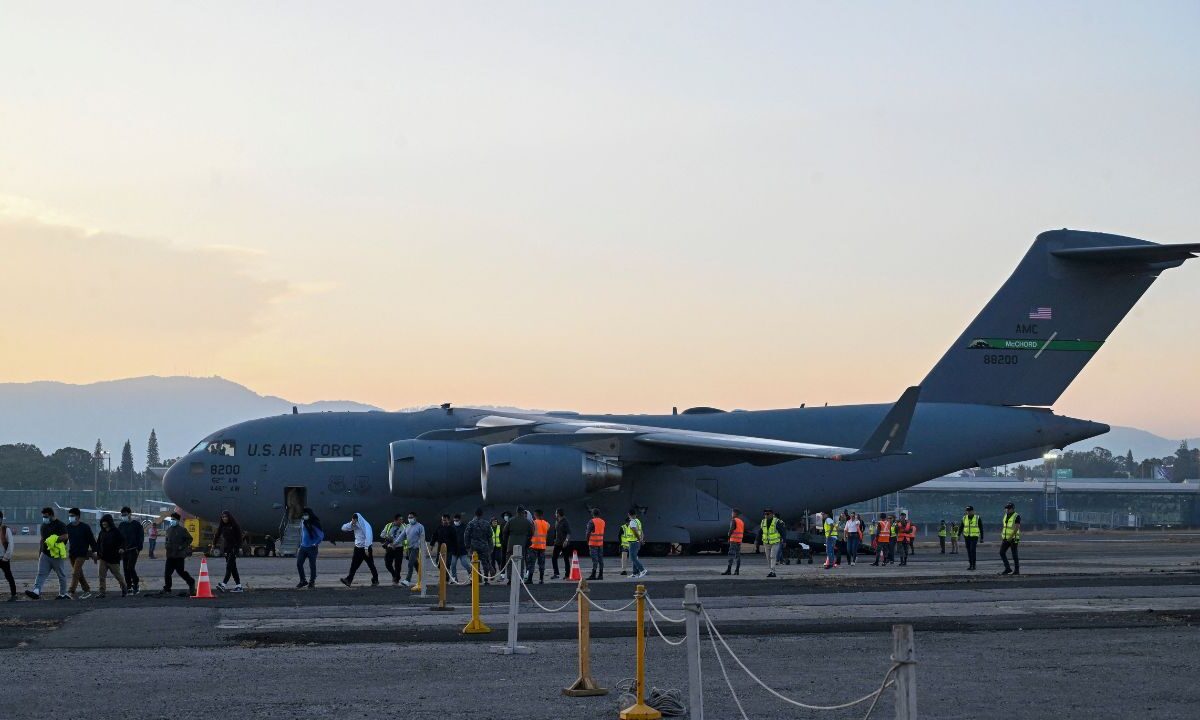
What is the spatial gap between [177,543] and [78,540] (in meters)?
1.63

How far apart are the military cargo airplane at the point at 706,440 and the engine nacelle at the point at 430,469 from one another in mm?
32

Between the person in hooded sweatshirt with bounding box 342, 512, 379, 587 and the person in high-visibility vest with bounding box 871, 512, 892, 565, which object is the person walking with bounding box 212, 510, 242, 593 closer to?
the person in hooded sweatshirt with bounding box 342, 512, 379, 587

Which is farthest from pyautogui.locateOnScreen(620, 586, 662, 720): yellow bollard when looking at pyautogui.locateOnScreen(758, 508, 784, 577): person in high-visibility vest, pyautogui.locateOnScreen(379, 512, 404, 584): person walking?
pyautogui.locateOnScreen(758, 508, 784, 577): person in high-visibility vest

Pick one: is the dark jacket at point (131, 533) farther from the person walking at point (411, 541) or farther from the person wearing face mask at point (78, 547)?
the person walking at point (411, 541)

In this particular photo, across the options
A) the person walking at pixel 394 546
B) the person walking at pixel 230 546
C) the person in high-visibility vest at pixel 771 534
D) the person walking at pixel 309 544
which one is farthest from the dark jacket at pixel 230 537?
the person in high-visibility vest at pixel 771 534

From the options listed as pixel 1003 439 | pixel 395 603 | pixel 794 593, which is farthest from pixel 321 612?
pixel 1003 439

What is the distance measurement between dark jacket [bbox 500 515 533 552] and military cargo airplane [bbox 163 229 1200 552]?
3.95m

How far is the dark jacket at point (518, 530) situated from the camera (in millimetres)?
27047

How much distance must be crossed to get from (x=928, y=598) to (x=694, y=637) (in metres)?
12.6

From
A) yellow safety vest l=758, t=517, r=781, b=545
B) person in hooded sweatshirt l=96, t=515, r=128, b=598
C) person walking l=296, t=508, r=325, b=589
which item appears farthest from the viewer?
yellow safety vest l=758, t=517, r=781, b=545

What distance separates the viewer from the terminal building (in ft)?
340

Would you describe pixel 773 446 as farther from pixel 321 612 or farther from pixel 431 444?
pixel 321 612

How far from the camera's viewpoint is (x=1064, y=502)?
110312 millimetres

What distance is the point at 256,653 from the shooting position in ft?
49.3
